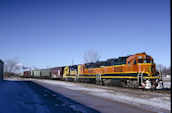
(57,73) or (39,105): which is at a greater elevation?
(39,105)

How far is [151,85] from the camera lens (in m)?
18.2

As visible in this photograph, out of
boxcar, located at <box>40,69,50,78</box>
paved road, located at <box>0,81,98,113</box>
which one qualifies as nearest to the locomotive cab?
paved road, located at <box>0,81,98,113</box>

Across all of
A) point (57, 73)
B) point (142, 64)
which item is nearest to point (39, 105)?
point (142, 64)

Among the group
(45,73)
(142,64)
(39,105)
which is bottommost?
(45,73)

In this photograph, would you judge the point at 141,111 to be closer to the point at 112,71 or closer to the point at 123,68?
the point at 123,68

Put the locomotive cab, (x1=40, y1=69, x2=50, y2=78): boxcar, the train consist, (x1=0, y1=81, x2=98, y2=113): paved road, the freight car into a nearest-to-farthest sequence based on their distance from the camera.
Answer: (x1=0, y1=81, x2=98, y2=113): paved road → the train consist → the locomotive cab → the freight car → (x1=40, y1=69, x2=50, y2=78): boxcar

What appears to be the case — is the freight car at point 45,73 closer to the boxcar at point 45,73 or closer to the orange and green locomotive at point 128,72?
the boxcar at point 45,73

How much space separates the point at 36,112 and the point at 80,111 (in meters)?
1.99

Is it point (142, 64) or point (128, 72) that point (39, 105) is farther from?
point (128, 72)

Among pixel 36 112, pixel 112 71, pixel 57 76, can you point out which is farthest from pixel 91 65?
pixel 36 112

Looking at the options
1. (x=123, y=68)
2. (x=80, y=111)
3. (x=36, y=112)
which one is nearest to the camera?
(x=36, y=112)

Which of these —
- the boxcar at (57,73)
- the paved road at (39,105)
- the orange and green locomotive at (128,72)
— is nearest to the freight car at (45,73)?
the boxcar at (57,73)

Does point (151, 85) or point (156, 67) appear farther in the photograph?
point (156, 67)

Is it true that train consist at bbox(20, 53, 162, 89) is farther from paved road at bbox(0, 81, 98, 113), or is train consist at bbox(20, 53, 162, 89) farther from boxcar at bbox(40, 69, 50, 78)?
boxcar at bbox(40, 69, 50, 78)
